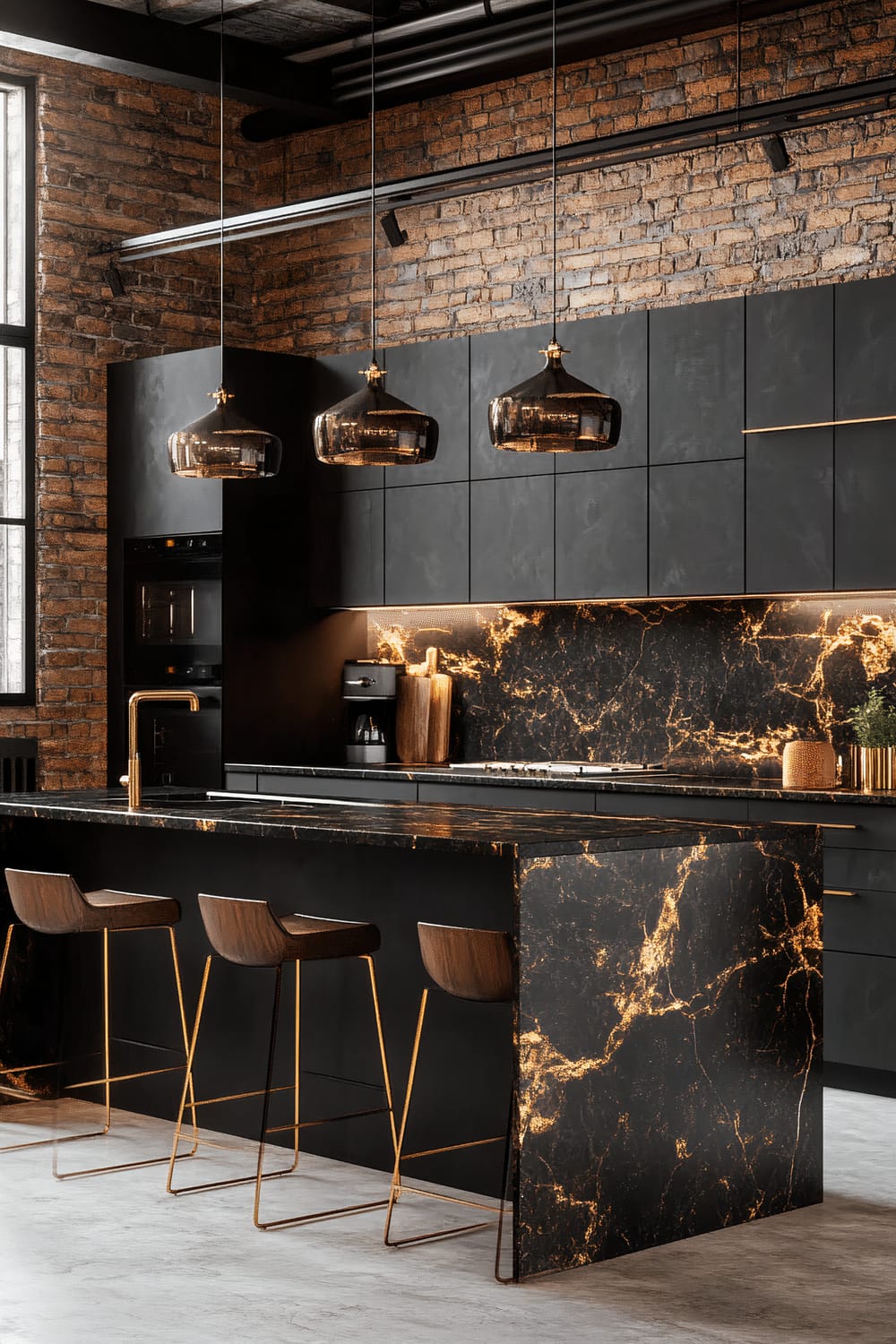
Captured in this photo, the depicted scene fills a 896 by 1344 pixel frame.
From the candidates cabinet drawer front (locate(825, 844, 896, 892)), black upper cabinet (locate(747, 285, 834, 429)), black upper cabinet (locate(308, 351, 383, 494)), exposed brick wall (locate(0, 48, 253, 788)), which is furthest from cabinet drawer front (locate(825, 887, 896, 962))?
exposed brick wall (locate(0, 48, 253, 788))

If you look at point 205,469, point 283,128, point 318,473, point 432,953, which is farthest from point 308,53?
point 432,953

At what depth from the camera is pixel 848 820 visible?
5926 mm

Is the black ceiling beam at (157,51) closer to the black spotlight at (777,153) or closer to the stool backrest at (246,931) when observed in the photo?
the black spotlight at (777,153)

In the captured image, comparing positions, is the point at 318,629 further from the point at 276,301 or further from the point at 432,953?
the point at 432,953

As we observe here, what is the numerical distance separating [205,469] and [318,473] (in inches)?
134

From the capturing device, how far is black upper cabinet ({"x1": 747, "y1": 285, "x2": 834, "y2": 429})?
20.7ft

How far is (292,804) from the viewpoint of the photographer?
5359 millimetres

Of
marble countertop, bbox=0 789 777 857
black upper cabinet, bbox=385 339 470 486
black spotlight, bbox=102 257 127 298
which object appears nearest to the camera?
marble countertop, bbox=0 789 777 857

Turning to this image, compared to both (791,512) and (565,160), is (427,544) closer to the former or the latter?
(565,160)

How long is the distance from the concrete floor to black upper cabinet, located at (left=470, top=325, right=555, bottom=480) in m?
3.46

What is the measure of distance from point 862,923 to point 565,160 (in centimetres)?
346

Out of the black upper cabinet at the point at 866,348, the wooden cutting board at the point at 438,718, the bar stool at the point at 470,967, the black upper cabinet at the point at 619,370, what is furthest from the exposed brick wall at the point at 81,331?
the bar stool at the point at 470,967

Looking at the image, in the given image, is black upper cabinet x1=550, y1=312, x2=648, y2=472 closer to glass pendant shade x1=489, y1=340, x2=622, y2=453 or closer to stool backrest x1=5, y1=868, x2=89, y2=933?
glass pendant shade x1=489, y1=340, x2=622, y2=453

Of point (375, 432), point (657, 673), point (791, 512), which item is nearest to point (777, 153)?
point (791, 512)
